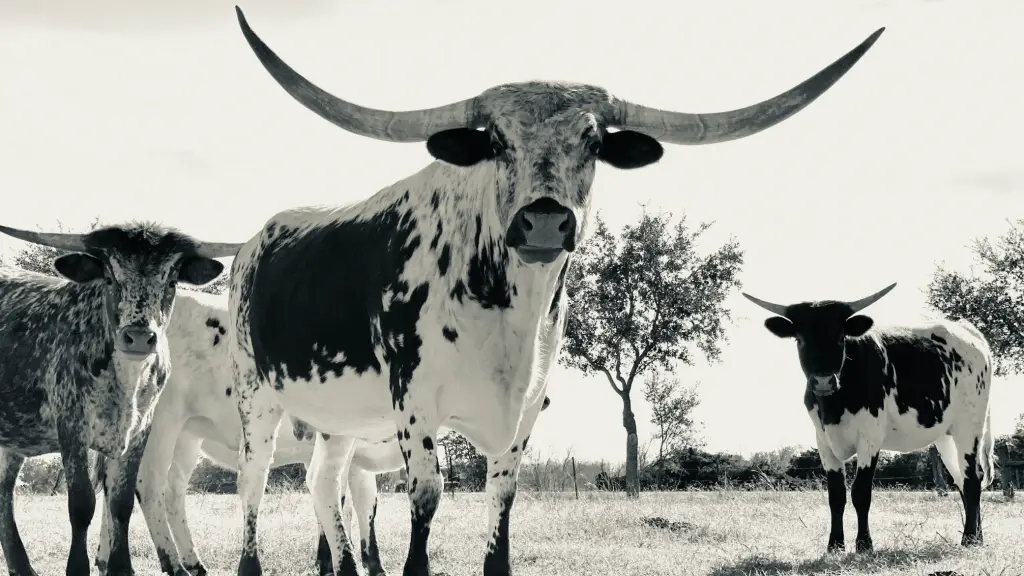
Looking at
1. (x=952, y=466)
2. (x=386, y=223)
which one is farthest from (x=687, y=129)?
(x=952, y=466)

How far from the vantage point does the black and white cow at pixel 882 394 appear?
34.7 feet

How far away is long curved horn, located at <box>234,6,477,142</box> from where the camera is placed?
16.8 ft

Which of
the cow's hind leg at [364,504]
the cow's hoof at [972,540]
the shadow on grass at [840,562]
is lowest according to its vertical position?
the shadow on grass at [840,562]

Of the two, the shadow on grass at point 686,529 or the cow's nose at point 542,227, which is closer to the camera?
the cow's nose at point 542,227

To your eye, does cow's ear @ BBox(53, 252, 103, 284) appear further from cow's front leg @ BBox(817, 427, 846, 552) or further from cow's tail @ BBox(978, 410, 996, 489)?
cow's tail @ BBox(978, 410, 996, 489)

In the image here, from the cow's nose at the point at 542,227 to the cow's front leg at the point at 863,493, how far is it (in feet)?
21.8

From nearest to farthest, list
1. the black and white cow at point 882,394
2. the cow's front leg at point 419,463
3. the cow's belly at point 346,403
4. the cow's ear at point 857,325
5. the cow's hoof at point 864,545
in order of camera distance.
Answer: the cow's front leg at point 419,463, the cow's belly at point 346,403, the cow's hoof at point 864,545, the black and white cow at point 882,394, the cow's ear at point 857,325

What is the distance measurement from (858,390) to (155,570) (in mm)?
7254

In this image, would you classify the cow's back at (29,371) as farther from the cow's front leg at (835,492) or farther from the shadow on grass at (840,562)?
the cow's front leg at (835,492)

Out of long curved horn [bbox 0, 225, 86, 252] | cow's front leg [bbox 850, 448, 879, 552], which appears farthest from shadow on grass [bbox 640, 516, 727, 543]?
long curved horn [bbox 0, 225, 86, 252]

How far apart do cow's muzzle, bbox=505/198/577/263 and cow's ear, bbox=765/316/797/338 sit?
24.3 ft

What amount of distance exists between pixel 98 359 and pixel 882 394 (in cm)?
804

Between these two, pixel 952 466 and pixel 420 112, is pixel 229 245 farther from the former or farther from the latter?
pixel 952 466

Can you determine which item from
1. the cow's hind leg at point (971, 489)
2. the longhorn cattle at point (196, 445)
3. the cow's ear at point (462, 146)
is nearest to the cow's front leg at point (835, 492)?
the cow's hind leg at point (971, 489)
